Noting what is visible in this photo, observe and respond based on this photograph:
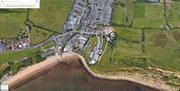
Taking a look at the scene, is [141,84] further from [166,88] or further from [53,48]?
[53,48]

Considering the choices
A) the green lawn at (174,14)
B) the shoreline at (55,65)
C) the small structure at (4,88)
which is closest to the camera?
the small structure at (4,88)

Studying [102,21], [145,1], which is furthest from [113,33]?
[145,1]

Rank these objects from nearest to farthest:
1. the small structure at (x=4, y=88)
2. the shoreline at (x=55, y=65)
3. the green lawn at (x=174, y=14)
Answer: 1. the small structure at (x=4, y=88)
2. the shoreline at (x=55, y=65)
3. the green lawn at (x=174, y=14)

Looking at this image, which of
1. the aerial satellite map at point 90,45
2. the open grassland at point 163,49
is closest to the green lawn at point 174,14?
the aerial satellite map at point 90,45

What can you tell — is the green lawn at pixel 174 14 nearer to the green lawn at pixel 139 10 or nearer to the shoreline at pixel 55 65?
the green lawn at pixel 139 10

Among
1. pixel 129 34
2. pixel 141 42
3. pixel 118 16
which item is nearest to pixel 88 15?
pixel 118 16

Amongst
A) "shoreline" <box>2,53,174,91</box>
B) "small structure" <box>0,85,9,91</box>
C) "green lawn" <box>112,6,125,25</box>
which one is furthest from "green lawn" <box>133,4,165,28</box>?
"small structure" <box>0,85,9,91</box>

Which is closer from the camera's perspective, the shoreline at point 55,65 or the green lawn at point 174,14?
the shoreline at point 55,65
